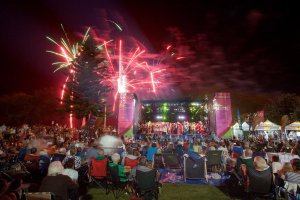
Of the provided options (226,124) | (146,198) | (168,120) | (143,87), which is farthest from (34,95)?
(146,198)

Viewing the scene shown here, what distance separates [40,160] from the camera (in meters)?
8.79

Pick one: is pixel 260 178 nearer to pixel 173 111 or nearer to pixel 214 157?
pixel 214 157

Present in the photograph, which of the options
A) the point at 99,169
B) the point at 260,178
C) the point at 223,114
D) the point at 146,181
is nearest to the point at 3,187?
the point at 146,181

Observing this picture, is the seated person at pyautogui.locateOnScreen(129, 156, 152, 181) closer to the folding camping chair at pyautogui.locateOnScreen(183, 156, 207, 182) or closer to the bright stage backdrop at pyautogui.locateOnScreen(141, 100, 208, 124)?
the folding camping chair at pyautogui.locateOnScreen(183, 156, 207, 182)

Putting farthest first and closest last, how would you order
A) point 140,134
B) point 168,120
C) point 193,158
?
point 168,120, point 140,134, point 193,158

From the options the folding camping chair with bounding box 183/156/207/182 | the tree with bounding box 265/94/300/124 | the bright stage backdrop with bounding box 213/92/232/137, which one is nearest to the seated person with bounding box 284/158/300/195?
the folding camping chair with bounding box 183/156/207/182

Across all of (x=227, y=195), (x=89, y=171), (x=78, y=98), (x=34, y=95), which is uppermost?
Answer: (x=34, y=95)

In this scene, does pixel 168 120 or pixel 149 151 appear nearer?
pixel 149 151

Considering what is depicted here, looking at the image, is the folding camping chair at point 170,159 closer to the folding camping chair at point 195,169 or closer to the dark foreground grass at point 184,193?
the folding camping chair at point 195,169

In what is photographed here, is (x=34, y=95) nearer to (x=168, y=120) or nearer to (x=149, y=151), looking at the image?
(x=168, y=120)

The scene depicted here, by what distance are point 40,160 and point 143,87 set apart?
80.0ft

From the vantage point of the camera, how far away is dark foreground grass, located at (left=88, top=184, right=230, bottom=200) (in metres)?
7.62

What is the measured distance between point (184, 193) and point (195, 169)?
165 cm

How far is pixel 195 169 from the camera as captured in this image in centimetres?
958
